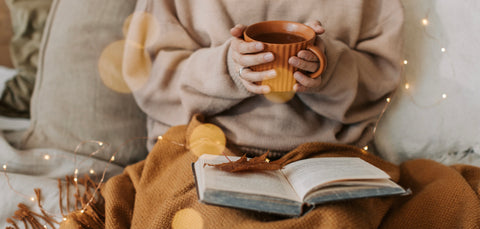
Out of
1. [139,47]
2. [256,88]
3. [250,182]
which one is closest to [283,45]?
[256,88]

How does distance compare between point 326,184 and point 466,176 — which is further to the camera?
point 466,176

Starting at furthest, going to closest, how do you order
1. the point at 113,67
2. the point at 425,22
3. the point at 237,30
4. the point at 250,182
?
the point at 113,67 < the point at 425,22 < the point at 237,30 < the point at 250,182

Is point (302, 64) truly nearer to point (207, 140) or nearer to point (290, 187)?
point (290, 187)

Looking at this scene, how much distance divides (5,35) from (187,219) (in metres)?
0.94

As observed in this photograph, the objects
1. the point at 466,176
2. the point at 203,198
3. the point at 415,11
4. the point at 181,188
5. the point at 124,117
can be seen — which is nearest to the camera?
the point at 203,198

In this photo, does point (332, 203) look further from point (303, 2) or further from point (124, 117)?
point (124, 117)

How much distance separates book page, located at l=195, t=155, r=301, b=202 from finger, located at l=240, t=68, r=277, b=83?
0.60 ft

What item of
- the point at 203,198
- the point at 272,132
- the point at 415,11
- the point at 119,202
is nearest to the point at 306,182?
the point at 203,198

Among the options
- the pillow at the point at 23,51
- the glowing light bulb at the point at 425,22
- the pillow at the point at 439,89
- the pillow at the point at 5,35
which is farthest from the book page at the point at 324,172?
the pillow at the point at 5,35

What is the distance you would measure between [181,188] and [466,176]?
27.3 inches

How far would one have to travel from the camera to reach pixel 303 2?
3.06 feet

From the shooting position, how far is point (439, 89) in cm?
95

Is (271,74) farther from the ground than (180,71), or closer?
farther from the ground

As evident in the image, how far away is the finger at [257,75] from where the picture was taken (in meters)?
0.67
